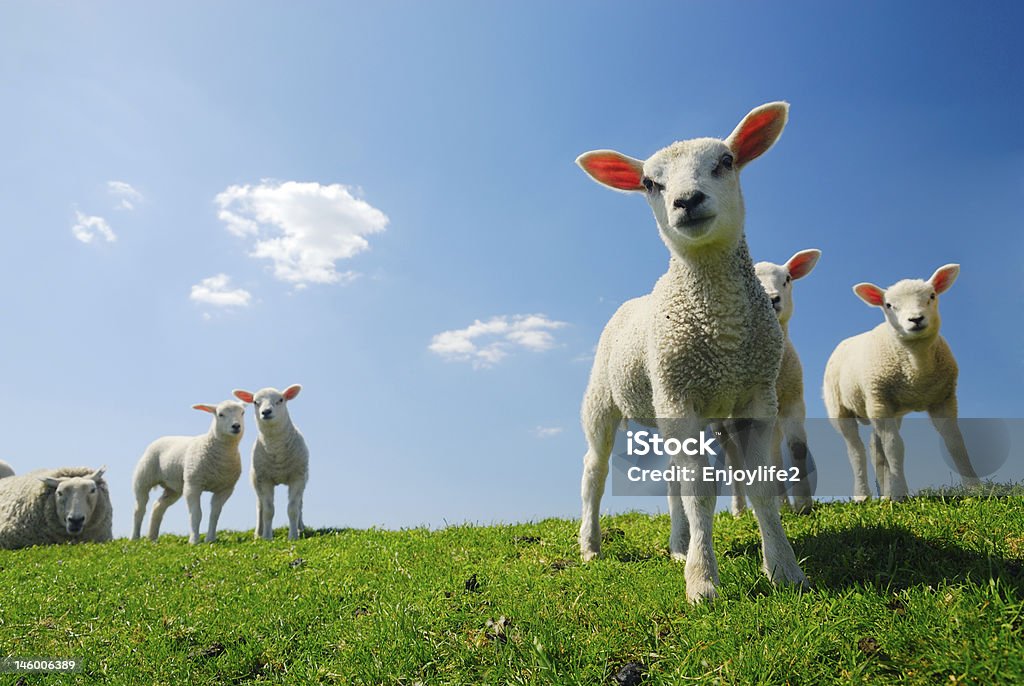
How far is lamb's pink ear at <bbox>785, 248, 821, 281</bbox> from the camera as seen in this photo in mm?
8016

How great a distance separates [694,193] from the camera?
468 cm

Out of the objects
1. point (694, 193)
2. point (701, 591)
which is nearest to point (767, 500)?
point (701, 591)

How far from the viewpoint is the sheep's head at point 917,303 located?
8438 millimetres

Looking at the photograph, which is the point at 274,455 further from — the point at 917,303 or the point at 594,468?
the point at 917,303

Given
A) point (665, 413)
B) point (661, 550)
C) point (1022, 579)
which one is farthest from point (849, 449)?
point (665, 413)

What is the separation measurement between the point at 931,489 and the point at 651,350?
5.36 meters

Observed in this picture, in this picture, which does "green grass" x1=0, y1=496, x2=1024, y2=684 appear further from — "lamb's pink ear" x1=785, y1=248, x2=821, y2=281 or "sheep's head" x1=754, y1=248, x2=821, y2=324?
"lamb's pink ear" x1=785, y1=248, x2=821, y2=281

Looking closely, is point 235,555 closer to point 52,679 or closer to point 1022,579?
point 52,679

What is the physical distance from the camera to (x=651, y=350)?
17.1 feet

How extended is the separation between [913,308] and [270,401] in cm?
Answer: 1064

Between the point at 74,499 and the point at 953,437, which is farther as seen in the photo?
the point at 74,499

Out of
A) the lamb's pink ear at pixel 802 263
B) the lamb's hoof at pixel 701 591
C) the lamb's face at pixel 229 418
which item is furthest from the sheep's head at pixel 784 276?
the lamb's face at pixel 229 418

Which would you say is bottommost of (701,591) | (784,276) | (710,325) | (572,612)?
(572,612)

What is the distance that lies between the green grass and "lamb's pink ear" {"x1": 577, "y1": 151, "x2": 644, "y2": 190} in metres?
3.07
